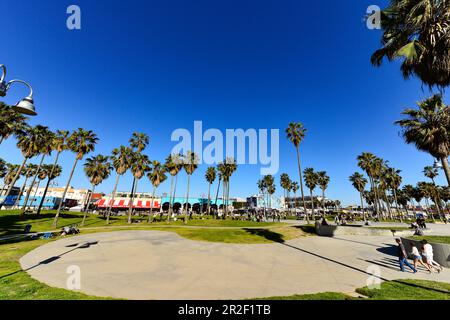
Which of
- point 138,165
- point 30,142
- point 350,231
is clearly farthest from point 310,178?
point 30,142

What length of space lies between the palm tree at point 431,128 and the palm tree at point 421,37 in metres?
5.50

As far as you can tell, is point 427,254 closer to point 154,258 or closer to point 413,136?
point 413,136

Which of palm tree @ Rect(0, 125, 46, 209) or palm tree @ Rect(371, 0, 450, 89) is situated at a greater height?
palm tree @ Rect(0, 125, 46, 209)

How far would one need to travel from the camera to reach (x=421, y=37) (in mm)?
8594

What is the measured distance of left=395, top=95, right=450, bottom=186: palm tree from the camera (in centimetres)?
1226

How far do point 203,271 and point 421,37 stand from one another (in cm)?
1478

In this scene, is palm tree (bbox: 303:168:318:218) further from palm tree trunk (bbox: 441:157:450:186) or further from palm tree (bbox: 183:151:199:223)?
palm tree trunk (bbox: 441:157:450:186)

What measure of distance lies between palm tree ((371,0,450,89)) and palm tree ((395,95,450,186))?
550 centimetres

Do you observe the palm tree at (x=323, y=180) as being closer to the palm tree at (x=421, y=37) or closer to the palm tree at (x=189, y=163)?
the palm tree at (x=189, y=163)

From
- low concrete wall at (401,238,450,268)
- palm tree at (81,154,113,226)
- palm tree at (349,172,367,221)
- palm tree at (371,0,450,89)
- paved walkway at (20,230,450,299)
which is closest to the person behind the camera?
paved walkway at (20,230,450,299)

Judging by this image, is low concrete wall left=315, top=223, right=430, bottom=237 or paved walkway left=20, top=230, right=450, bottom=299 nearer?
paved walkway left=20, top=230, right=450, bottom=299

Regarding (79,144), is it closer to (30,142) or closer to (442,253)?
(30,142)

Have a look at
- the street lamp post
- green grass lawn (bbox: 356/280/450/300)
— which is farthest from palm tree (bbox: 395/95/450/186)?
the street lamp post

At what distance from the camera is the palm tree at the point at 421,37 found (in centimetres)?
789
